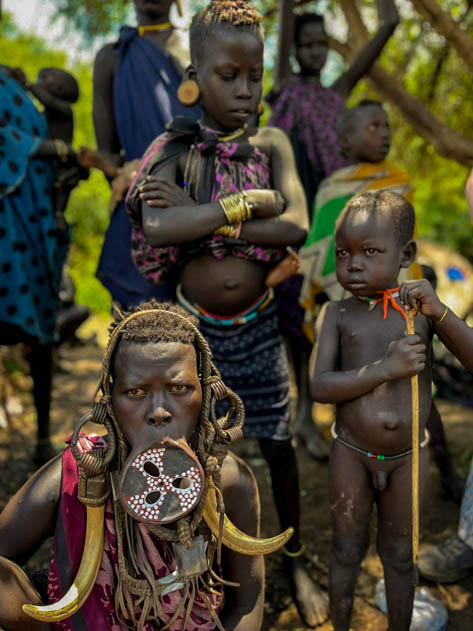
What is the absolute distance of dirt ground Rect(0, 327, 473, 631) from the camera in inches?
100

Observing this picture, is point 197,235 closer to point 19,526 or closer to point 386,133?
point 19,526

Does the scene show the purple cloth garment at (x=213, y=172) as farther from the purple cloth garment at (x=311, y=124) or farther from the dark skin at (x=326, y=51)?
the dark skin at (x=326, y=51)

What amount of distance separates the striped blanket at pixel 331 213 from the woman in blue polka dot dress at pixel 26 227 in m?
1.33

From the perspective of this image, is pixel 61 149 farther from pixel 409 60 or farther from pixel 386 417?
pixel 409 60

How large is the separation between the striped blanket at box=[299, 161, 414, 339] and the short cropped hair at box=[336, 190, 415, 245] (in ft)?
2.88

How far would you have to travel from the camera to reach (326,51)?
3.89 m

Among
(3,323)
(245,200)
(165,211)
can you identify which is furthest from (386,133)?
(3,323)

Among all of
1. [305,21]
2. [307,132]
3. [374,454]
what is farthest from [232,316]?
[305,21]

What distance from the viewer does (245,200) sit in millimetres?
2283

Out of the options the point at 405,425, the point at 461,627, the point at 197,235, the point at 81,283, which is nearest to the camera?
the point at 405,425

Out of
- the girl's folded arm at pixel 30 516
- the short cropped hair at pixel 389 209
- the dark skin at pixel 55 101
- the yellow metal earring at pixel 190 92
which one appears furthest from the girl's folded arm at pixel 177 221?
the dark skin at pixel 55 101

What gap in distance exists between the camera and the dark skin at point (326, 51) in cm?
374

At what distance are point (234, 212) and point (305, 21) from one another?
7.18 ft

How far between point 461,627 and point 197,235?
1.74m
